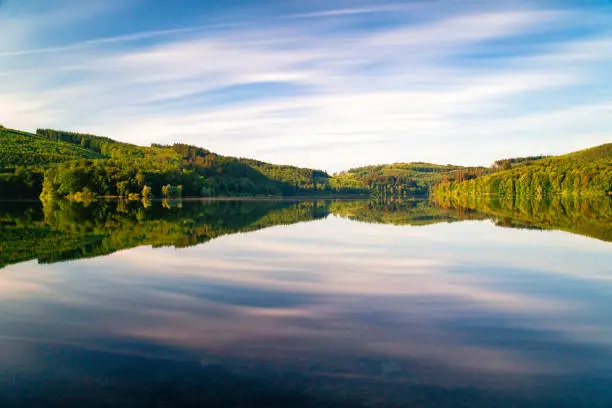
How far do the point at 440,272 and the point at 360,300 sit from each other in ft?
16.1

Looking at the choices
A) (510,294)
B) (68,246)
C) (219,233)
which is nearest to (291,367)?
(510,294)

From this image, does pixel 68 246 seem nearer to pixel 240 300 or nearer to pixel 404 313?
pixel 240 300

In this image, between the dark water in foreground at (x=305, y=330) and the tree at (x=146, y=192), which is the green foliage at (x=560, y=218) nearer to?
the dark water in foreground at (x=305, y=330)

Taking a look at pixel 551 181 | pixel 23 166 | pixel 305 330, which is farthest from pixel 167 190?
pixel 305 330

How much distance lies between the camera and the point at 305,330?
9.45m

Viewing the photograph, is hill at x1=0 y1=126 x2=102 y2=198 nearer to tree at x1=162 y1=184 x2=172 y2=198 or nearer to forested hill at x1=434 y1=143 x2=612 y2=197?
tree at x1=162 y1=184 x2=172 y2=198

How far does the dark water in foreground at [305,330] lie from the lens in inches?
271

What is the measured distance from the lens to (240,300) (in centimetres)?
1199

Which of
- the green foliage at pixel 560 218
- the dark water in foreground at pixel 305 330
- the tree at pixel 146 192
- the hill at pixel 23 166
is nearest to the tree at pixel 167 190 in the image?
the tree at pixel 146 192

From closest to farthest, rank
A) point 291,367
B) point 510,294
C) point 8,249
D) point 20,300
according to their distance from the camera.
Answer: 1. point 291,367
2. point 20,300
3. point 510,294
4. point 8,249

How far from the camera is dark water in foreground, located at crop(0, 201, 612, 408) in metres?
6.88

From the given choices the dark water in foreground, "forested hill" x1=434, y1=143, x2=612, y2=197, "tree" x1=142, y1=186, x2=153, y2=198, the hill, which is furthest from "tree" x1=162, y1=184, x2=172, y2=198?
the dark water in foreground

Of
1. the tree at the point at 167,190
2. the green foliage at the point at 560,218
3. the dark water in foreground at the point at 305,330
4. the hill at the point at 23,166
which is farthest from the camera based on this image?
the tree at the point at 167,190

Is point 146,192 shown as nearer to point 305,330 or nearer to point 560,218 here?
point 560,218
